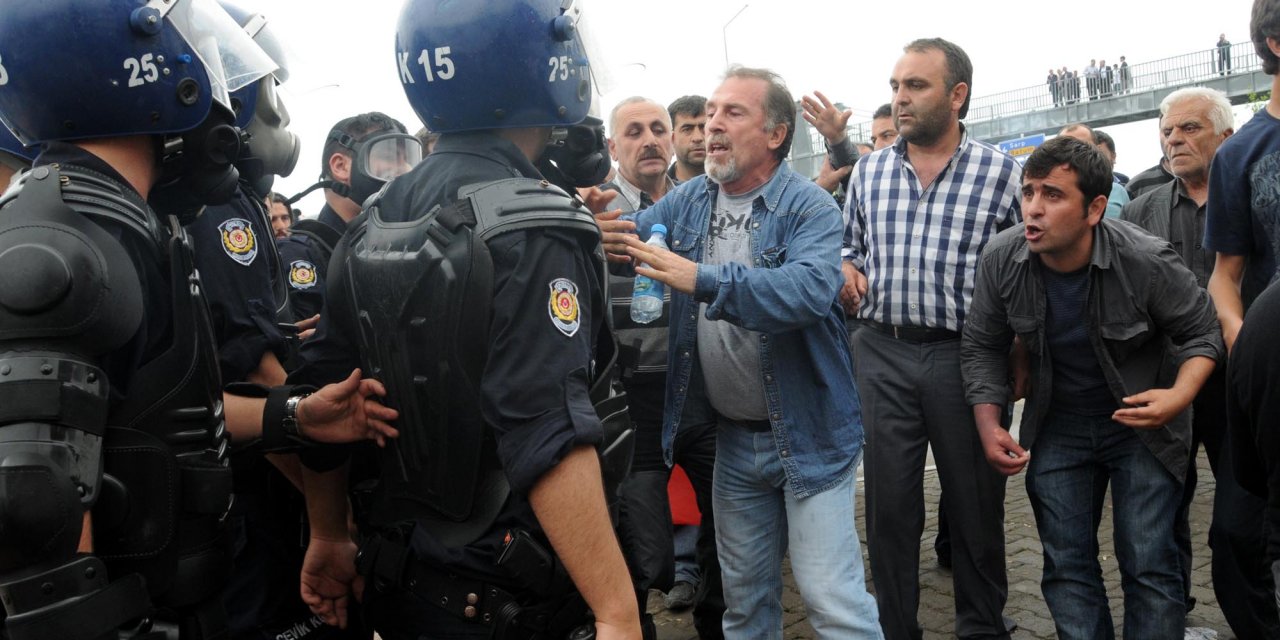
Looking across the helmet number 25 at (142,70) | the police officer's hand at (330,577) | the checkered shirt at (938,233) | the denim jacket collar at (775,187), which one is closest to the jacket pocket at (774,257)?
the denim jacket collar at (775,187)

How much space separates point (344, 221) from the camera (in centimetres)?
486

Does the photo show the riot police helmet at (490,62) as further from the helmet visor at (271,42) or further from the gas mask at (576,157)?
the helmet visor at (271,42)

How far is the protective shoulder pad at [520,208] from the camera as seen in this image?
2.06 metres

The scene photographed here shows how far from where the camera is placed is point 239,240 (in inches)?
111

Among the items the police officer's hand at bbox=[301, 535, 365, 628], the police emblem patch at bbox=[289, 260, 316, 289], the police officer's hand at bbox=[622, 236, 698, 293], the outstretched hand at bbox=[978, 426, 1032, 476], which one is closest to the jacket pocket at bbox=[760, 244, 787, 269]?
the police officer's hand at bbox=[622, 236, 698, 293]

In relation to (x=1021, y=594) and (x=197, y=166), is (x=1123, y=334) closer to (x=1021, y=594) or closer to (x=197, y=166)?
(x=1021, y=594)

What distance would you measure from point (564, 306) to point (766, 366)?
5.38 ft

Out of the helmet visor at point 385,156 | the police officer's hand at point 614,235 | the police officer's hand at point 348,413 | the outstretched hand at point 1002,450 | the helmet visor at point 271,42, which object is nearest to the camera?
the police officer's hand at point 348,413

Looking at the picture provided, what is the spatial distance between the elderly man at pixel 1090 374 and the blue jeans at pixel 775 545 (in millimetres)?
892

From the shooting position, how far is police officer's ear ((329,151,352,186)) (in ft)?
16.9

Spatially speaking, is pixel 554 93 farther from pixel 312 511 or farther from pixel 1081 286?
pixel 1081 286

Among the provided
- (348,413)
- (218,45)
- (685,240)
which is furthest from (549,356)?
(685,240)

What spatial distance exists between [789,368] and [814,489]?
423 millimetres

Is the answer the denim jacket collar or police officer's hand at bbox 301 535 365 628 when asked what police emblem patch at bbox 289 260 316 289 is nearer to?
police officer's hand at bbox 301 535 365 628
